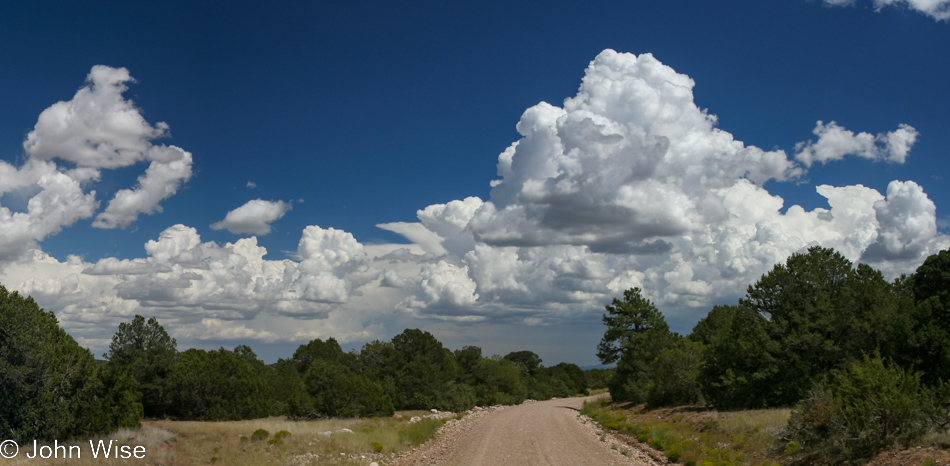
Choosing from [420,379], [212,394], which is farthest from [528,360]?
[212,394]

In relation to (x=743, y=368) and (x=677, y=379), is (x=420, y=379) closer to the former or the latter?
(x=677, y=379)

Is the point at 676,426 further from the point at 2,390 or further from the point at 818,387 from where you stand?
the point at 2,390

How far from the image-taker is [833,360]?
2909 centimetres

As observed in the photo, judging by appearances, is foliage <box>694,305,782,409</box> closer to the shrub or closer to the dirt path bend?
the dirt path bend

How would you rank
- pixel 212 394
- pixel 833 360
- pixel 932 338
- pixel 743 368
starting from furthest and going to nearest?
pixel 212 394, pixel 743 368, pixel 833 360, pixel 932 338

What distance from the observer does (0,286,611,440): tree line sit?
23.4 metres

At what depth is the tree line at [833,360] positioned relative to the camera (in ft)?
47.8

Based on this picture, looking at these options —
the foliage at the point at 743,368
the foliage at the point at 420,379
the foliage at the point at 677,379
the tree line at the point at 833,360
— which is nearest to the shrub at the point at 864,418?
the tree line at the point at 833,360

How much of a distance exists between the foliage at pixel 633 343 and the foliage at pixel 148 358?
3878 centimetres

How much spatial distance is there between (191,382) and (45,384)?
25100 mm

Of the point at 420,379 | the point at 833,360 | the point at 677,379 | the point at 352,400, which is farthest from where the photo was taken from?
the point at 420,379

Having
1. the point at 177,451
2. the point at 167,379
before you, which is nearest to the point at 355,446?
the point at 177,451

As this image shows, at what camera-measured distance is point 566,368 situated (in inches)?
5910

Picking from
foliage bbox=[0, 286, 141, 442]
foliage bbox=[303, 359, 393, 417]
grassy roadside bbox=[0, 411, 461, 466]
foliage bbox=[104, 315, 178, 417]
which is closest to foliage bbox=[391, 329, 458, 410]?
foliage bbox=[303, 359, 393, 417]
